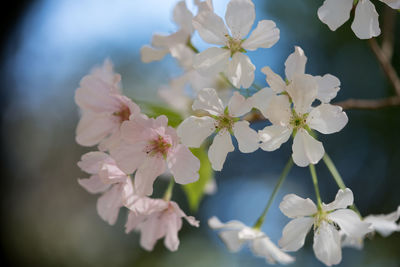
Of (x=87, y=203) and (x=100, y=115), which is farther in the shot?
(x=87, y=203)

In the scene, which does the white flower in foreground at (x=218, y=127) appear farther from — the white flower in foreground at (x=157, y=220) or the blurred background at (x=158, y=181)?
the blurred background at (x=158, y=181)

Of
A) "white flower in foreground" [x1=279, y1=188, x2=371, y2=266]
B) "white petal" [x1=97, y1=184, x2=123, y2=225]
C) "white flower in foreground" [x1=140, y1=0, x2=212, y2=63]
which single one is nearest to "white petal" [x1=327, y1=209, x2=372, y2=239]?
"white flower in foreground" [x1=279, y1=188, x2=371, y2=266]

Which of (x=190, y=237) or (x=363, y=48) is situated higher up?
(x=363, y=48)

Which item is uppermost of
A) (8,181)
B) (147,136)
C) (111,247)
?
(147,136)

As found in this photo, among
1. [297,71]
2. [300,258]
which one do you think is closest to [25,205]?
[300,258]

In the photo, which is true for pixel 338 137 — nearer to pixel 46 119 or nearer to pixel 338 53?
pixel 338 53

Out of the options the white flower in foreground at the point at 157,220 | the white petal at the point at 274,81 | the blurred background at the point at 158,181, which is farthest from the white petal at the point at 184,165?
the blurred background at the point at 158,181

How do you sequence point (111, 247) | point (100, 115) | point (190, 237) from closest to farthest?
point (100, 115)
point (190, 237)
point (111, 247)
